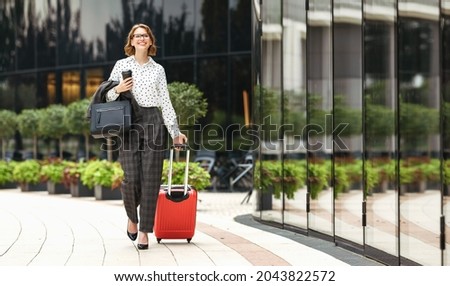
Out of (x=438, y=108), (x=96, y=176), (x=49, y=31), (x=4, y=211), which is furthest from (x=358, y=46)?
(x=49, y=31)

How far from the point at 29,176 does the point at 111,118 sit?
43.8 feet

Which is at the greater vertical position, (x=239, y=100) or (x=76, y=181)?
(x=239, y=100)

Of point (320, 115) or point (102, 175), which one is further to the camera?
point (102, 175)

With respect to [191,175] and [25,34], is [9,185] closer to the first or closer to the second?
[25,34]

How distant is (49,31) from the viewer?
2594 centimetres

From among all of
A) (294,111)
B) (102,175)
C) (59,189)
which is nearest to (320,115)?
(294,111)

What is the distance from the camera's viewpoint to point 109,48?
24203mm

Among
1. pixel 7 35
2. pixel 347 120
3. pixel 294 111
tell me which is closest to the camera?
pixel 347 120

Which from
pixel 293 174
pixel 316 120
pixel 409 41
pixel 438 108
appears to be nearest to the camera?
pixel 438 108

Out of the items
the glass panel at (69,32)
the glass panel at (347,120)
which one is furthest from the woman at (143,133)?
the glass panel at (69,32)

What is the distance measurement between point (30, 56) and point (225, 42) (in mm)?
6661

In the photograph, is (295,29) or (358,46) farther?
(295,29)

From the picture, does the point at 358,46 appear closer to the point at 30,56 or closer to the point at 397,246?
the point at 397,246

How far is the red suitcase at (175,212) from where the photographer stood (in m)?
8.20
